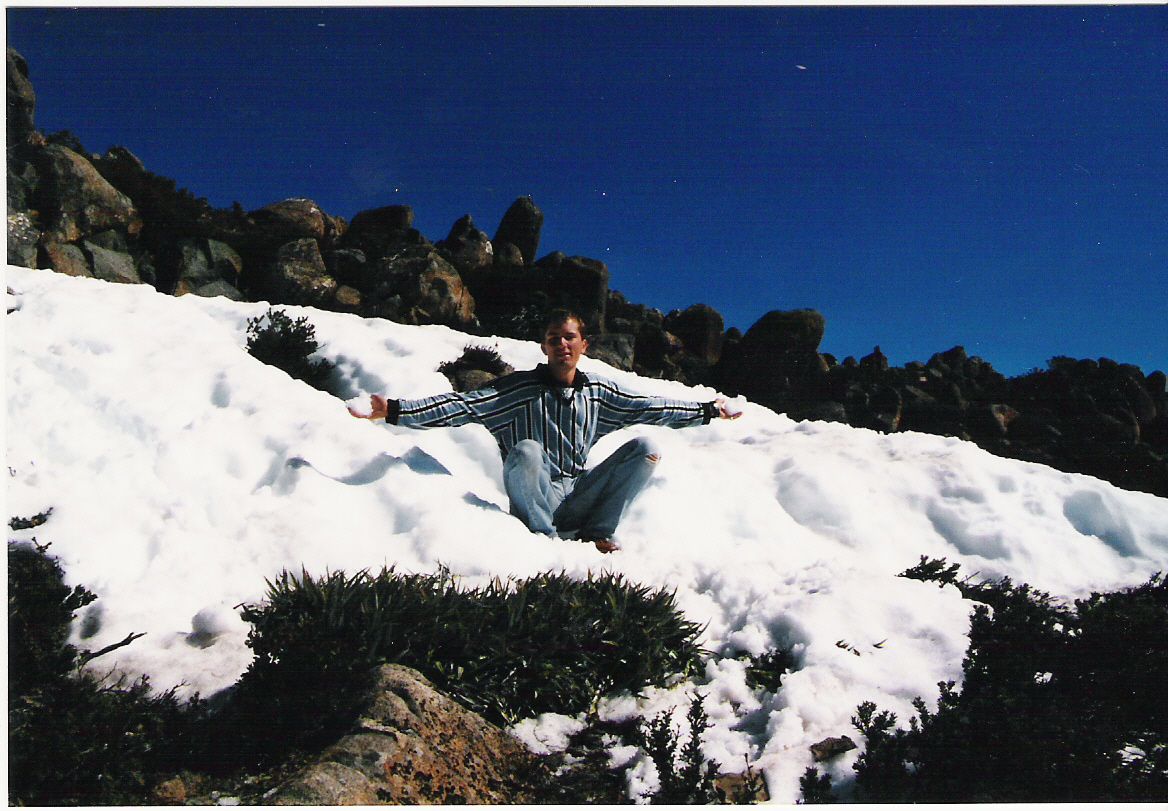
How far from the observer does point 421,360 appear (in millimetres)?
8414

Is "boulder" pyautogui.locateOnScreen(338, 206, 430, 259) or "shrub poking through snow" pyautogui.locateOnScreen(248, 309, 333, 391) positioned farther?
"boulder" pyautogui.locateOnScreen(338, 206, 430, 259)

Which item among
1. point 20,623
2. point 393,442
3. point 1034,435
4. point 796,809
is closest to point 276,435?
point 393,442

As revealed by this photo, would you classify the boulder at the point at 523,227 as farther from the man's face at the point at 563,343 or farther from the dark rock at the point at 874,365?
the man's face at the point at 563,343

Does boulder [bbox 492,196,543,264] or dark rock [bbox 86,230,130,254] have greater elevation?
boulder [bbox 492,196,543,264]

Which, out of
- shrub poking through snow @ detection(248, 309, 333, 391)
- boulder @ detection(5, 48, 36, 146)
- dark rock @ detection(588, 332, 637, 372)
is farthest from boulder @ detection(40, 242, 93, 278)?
dark rock @ detection(588, 332, 637, 372)

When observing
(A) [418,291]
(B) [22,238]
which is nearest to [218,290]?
(B) [22,238]

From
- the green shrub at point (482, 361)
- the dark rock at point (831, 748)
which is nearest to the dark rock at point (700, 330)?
the green shrub at point (482, 361)

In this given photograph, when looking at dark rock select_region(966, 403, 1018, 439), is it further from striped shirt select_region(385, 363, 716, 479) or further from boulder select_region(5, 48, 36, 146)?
boulder select_region(5, 48, 36, 146)

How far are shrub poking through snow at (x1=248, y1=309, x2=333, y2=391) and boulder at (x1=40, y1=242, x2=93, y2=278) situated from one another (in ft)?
28.5

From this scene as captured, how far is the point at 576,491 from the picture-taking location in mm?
5113

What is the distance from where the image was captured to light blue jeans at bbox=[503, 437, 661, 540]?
190 inches

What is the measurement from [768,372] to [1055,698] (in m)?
35.9

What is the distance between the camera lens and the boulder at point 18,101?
1631 centimetres

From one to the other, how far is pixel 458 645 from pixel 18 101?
20.7 m
